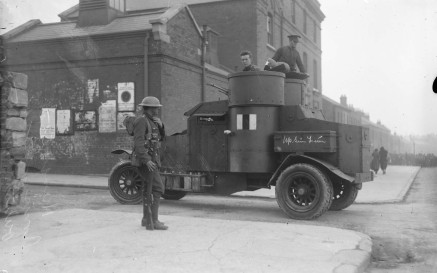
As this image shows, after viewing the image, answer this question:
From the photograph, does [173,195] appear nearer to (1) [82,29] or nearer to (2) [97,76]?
(2) [97,76]

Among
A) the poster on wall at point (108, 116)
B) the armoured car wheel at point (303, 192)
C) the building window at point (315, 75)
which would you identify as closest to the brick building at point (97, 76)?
the poster on wall at point (108, 116)

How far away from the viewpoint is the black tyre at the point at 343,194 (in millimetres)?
8656

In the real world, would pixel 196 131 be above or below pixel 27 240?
above

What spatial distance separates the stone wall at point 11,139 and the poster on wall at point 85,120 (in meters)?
9.37

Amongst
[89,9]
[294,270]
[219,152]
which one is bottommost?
[294,270]

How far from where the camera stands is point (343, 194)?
8.82 metres

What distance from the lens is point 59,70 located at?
1734 cm

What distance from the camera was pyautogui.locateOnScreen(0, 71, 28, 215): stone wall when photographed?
7273mm

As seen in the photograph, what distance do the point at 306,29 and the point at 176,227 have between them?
97.1 ft

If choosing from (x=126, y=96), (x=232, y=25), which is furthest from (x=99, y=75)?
(x=232, y=25)

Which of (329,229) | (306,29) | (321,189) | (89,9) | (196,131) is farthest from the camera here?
(306,29)

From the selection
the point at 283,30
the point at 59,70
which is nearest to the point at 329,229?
the point at 59,70

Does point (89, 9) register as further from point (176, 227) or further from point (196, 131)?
point (176, 227)

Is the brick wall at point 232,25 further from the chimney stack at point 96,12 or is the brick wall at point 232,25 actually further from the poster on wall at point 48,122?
the poster on wall at point 48,122
